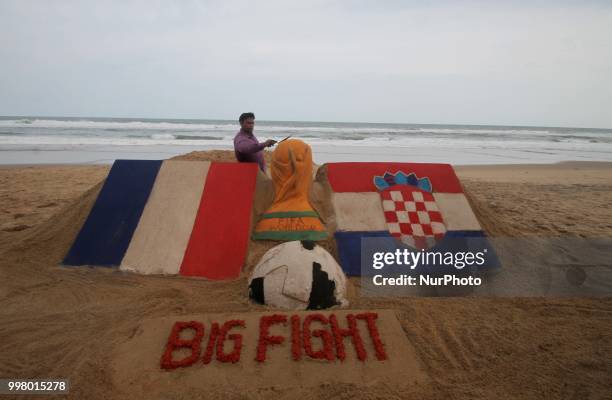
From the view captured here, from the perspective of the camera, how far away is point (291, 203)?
387 centimetres

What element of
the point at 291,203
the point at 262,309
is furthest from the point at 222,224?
the point at 262,309

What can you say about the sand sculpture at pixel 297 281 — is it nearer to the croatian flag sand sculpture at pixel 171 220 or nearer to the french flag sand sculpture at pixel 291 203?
the croatian flag sand sculpture at pixel 171 220

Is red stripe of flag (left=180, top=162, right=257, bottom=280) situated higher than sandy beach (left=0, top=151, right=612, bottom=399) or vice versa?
red stripe of flag (left=180, top=162, right=257, bottom=280)

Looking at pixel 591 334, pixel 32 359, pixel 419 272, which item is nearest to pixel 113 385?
pixel 32 359

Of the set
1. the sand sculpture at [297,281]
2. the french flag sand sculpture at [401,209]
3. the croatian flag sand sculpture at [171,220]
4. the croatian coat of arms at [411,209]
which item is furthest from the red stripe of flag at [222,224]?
the croatian coat of arms at [411,209]

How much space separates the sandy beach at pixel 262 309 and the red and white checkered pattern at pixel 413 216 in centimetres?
62

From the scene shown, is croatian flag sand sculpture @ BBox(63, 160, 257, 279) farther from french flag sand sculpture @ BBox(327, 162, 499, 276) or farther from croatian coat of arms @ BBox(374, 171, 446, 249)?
croatian coat of arms @ BBox(374, 171, 446, 249)

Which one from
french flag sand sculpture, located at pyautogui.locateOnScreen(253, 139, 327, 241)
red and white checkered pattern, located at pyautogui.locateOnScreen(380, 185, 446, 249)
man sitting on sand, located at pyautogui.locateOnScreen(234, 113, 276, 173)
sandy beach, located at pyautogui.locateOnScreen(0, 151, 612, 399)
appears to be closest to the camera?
sandy beach, located at pyautogui.locateOnScreen(0, 151, 612, 399)

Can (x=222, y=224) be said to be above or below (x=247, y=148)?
below

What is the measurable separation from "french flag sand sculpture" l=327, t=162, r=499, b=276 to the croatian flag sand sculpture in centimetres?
94

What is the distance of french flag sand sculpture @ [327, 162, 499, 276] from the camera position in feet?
12.6

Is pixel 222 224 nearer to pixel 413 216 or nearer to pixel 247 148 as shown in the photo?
pixel 247 148

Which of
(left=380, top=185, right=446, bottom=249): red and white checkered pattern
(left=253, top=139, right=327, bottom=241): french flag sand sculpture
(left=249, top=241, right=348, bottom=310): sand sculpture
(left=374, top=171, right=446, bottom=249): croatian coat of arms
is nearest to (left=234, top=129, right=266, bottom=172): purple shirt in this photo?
(left=253, top=139, right=327, bottom=241): french flag sand sculpture

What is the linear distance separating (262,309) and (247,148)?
82.2 inches
